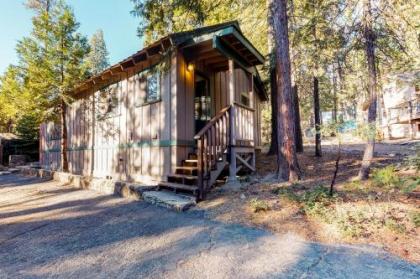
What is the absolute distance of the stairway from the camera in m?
5.79

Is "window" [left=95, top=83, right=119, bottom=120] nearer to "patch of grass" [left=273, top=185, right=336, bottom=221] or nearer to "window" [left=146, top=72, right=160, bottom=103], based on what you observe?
"window" [left=146, top=72, right=160, bottom=103]

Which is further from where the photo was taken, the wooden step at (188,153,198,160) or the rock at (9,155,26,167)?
the rock at (9,155,26,167)

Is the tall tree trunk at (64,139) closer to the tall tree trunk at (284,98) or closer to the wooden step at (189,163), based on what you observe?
the wooden step at (189,163)

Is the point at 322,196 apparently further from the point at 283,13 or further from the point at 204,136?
the point at 283,13

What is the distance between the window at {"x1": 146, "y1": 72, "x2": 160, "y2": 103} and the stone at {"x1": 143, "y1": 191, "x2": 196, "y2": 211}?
288 centimetres

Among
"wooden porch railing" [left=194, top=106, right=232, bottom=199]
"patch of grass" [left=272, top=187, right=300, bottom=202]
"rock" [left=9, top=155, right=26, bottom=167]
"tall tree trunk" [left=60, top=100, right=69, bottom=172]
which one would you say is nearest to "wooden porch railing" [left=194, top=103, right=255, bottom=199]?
"wooden porch railing" [left=194, top=106, right=232, bottom=199]

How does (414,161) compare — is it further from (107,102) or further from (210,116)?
(107,102)

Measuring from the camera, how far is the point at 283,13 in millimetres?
6238

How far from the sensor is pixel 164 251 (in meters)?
3.38

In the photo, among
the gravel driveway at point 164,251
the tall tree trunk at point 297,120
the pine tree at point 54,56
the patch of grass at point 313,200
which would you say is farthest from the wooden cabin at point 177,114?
the tall tree trunk at point 297,120

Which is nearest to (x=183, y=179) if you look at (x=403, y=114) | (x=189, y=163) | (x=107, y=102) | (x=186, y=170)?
(x=186, y=170)

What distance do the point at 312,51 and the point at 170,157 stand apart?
5.58m

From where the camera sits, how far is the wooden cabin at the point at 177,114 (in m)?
6.27

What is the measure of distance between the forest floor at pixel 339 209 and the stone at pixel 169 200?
1.01ft
